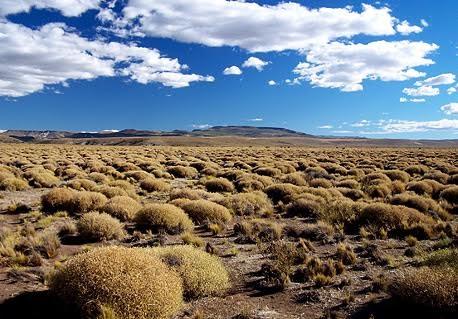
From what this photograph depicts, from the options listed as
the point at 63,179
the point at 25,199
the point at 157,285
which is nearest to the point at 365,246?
the point at 157,285

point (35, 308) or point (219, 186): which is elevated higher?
point (219, 186)

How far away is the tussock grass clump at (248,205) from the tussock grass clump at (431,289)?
1041 centimetres

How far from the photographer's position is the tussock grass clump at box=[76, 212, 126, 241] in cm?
1383

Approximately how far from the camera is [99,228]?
1391 cm

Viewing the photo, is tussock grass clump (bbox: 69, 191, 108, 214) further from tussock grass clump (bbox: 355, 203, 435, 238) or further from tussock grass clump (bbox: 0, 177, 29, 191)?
tussock grass clump (bbox: 355, 203, 435, 238)

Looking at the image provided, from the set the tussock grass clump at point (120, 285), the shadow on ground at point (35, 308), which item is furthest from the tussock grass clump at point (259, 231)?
the shadow on ground at point (35, 308)

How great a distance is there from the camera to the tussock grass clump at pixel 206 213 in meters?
16.8

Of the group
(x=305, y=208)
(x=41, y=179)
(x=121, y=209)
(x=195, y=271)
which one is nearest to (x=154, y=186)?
(x=41, y=179)

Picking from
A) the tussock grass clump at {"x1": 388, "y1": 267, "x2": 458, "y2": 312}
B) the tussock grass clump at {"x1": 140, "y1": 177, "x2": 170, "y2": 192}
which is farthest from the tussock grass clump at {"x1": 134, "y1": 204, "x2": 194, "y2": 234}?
the tussock grass clump at {"x1": 140, "y1": 177, "x2": 170, "y2": 192}

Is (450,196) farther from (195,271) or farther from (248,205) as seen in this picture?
(195,271)

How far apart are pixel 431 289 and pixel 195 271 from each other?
447 cm

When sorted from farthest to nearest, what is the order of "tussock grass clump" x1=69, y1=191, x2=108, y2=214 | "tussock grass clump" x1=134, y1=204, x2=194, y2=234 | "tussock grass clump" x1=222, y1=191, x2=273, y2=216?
"tussock grass clump" x1=222, y1=191, x2=273, y2=216, "tussock grass clump" x1=69, y1=191, x2=108, y2=214, "tussock grass clump" x1=134, y1=204, x2=194, y2=234

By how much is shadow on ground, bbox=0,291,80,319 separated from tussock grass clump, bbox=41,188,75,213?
952 cm

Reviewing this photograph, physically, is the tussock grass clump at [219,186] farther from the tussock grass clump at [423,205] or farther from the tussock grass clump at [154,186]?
the tussock grass clump at [423,205]
